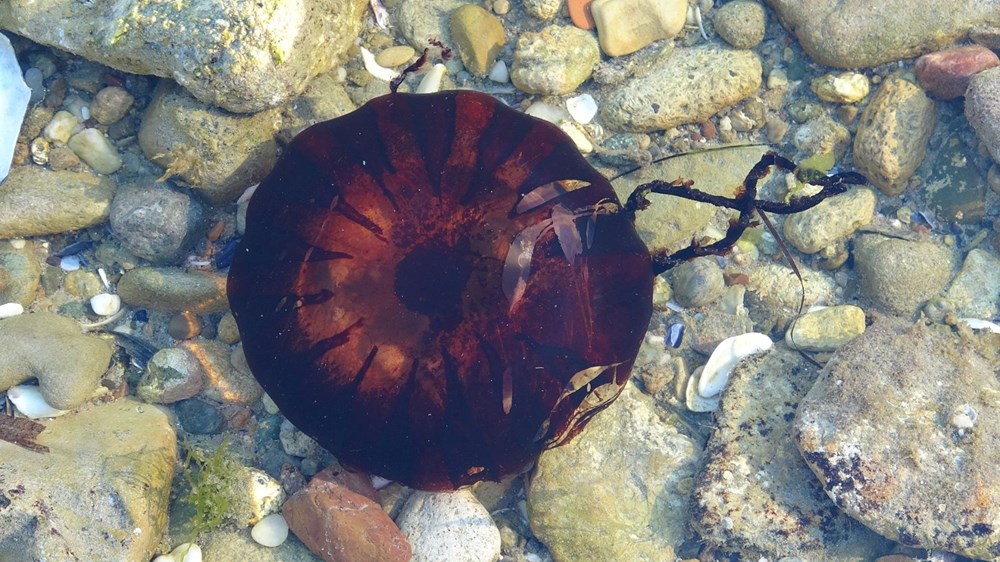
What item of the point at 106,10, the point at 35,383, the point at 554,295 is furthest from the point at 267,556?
the point at 106,10

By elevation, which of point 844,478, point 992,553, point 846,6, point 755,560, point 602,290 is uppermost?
point 846,6

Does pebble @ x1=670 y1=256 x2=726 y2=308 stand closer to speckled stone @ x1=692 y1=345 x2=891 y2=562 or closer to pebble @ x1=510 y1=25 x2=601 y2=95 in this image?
speckled stone @ x1=692 y1=345 x2=891 y2=562

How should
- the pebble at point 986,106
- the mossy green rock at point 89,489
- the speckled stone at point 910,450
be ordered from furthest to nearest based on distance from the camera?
1. the pebble at point 986,106
2. the speckled stone at point 910,450
3. the mossy green rock at point 89,489

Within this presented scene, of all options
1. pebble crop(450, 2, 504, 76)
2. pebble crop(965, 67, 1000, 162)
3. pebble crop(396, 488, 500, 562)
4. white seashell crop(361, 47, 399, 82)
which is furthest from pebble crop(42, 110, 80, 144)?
pebble crop(965, 67, 1000, 162)

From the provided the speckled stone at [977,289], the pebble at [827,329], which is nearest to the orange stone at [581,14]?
the pebble at [827,329]

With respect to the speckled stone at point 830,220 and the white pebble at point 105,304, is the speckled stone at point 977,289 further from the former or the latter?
the white pebble at point 105,304

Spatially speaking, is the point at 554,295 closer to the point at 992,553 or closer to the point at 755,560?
the point at 755,560

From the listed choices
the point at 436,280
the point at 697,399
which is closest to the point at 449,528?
the point at 436,280
